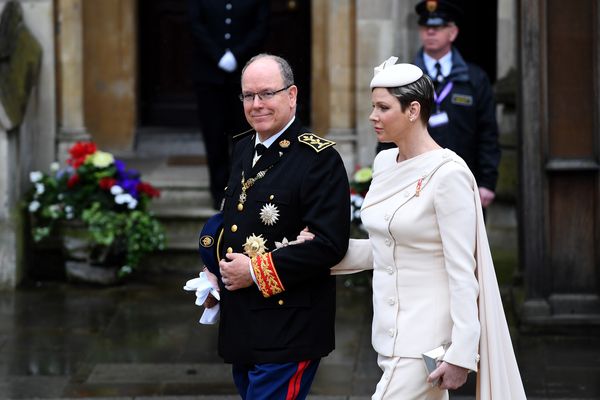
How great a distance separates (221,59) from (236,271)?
517 cm

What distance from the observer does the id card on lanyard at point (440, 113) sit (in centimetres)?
805

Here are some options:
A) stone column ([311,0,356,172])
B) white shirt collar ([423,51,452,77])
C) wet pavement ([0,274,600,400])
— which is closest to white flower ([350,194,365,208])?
wet pavement ([0,274,600,400])

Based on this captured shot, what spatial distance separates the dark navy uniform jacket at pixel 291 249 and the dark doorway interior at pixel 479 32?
6.18 meters

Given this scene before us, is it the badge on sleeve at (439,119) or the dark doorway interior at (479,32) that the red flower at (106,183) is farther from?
the dark doorway interior at (479,32)

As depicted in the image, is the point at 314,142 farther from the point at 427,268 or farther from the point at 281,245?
the point at 427,268

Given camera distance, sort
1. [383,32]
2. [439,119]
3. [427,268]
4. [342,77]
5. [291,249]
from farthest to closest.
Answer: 1. [342,77]
2. [383,32]
3. [439,119]
4. [291,249]
5. [427,268]

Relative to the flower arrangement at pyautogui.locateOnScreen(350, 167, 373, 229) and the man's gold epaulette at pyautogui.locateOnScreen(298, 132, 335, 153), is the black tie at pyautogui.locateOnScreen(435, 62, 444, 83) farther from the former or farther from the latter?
the man's gold epaulette at pyautogui.locateOnScreen(298, 132, 335, 153)

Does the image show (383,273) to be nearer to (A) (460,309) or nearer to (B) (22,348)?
(A) (460,309)

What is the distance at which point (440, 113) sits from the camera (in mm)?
8062

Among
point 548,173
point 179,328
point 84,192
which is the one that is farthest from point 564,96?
point 84,192

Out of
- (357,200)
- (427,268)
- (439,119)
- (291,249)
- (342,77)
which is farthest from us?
(342,77)

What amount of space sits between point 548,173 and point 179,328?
2422 millimetres

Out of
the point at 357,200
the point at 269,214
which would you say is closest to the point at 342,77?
the point at 357,200

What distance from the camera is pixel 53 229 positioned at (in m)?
10.2
